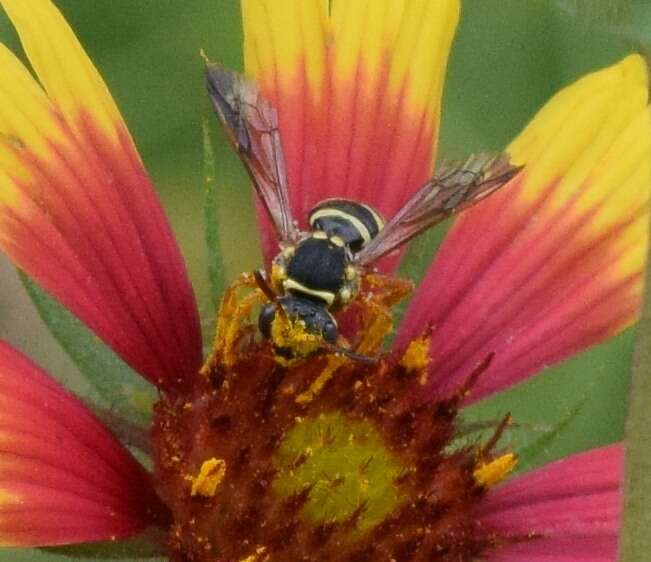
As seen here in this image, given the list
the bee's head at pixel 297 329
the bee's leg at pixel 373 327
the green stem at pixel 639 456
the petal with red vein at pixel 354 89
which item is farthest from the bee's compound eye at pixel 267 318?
the green stem at pixel 639 456

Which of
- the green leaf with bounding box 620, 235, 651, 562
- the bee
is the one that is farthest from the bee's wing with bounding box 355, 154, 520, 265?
the green leaf with bounding box 620, 235, 651, 562

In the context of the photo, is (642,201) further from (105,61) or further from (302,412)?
(105,61)

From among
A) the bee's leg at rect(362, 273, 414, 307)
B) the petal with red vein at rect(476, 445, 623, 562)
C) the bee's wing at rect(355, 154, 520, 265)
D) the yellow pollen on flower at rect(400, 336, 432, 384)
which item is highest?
the bee's wing at rect(355, 154, 520, 265)

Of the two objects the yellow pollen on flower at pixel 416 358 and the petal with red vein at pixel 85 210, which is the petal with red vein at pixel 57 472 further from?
the yellow pollen on flower at pixel 416 358

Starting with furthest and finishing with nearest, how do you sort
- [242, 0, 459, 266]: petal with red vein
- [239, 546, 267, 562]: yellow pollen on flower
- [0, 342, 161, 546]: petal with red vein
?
[242, 0, 459, 266]: petal with red vein < [239, 546, 267, 562]: yellow pollen on flower < [0, 342, 161, 546]: petal with red vein

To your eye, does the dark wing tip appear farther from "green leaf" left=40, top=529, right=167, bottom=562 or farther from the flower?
"green leaf" left=40, top=529, right=167, bottom=562

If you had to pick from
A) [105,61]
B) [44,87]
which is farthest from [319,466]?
[105,61]

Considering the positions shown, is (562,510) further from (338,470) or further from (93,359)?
(93,359)

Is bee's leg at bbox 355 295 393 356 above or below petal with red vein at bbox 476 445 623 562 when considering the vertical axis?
above
